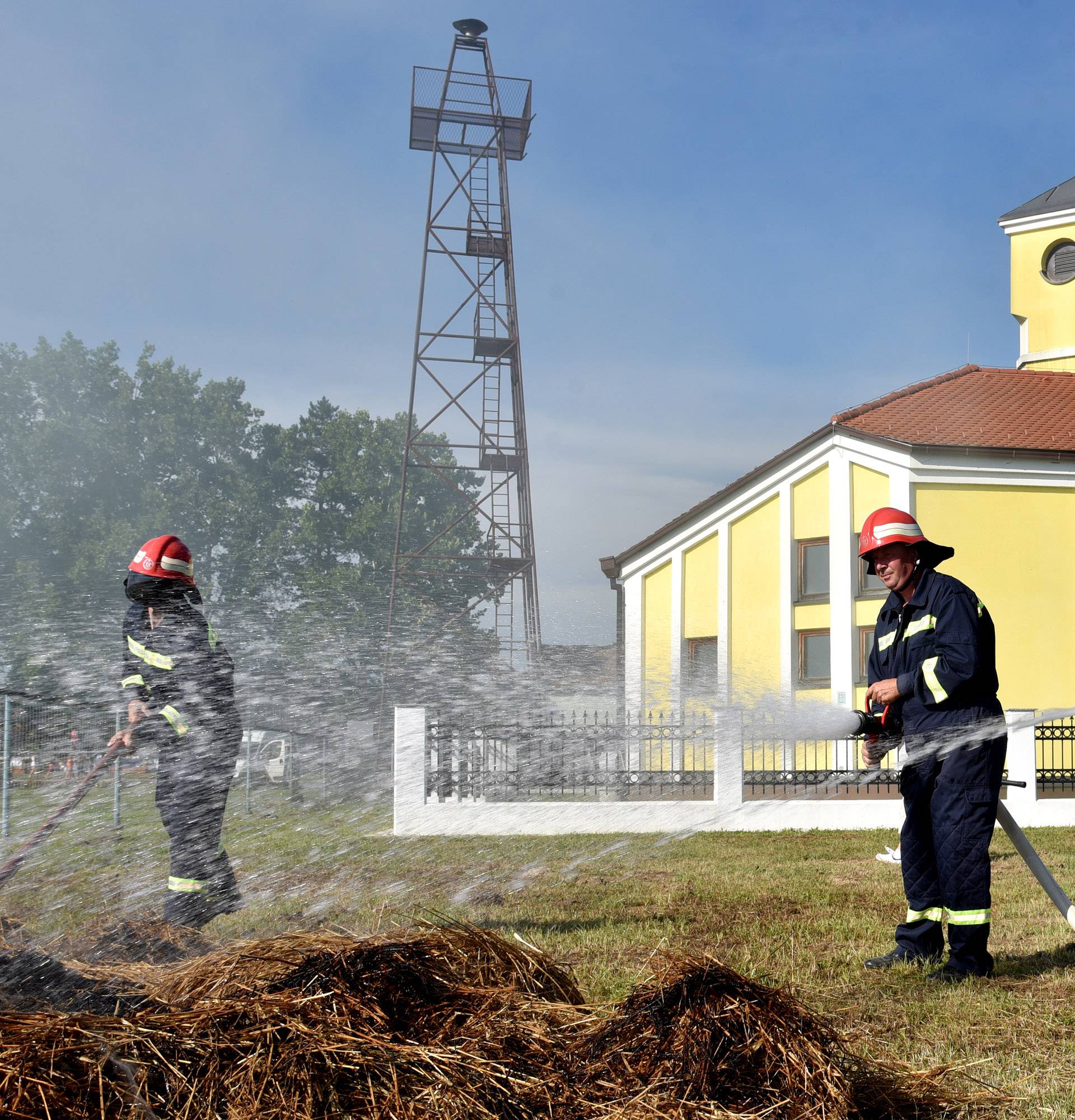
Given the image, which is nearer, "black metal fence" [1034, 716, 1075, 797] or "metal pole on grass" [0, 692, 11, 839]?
"metal pole on grass" [0, 692, 11, 839]

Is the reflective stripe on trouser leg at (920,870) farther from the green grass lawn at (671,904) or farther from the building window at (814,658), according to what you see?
the building window at (814,658)

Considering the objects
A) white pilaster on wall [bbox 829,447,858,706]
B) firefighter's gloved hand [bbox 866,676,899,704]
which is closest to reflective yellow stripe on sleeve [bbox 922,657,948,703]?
firefighter's gloved hand [bbox 866,676,899,704]

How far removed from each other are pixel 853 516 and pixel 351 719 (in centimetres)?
1784

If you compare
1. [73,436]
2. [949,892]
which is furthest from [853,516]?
[73,436]

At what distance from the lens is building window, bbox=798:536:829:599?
66.4 feet

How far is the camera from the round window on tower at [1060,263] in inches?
1023

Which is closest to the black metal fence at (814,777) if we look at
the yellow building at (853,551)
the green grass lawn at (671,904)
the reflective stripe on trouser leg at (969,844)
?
the green grass lawn at (671,904)

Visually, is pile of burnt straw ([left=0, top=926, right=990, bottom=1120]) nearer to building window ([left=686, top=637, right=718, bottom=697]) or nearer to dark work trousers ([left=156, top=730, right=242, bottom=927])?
dark work trousers ([left=156, top=730, right=242, bottom=927])

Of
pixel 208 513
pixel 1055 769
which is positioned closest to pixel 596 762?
pixel 1055 769

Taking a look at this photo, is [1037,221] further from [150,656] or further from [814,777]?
[150,656]

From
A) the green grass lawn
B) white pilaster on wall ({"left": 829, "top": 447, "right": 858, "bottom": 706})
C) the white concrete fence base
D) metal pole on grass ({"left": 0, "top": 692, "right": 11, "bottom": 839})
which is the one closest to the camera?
the green grass lawn

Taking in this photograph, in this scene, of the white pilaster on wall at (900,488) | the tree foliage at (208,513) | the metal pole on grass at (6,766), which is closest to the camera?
the metal pole on grass at (6,766)

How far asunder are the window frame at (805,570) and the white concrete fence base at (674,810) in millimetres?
6866

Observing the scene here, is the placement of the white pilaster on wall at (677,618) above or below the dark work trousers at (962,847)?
above
